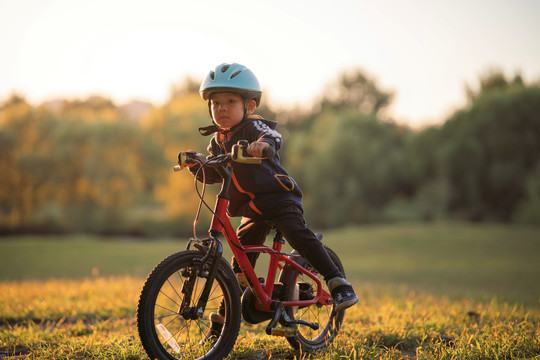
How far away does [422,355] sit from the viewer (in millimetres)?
3672

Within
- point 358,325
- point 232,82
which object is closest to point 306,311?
point 358,325

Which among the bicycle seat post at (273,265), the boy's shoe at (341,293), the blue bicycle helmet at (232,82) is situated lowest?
the boy's shoe at (341,293)

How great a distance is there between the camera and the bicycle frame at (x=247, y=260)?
3439 millimetres

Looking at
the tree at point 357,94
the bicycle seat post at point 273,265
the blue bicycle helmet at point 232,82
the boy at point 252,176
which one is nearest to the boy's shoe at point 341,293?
the boy at point 252,176

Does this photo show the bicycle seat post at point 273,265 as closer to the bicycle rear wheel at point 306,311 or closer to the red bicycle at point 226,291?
the red bicycle at point 226,291

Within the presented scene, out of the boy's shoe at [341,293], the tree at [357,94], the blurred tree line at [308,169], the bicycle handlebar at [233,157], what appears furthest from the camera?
the tree at [357,94]

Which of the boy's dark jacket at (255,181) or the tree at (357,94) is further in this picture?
the tree at (357,94)

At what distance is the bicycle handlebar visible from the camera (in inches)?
128

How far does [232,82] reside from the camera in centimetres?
359

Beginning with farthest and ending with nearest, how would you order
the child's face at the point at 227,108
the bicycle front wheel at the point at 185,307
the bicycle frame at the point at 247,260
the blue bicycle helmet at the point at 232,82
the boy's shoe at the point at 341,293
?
the boy's shoe at the point at 341,293, the child's face at the point at 227,108, the blue bicycle helmet at the point at 232,82, the bicycle frame at the point at 247,260, the bicycle front wheel at the point at 185,307

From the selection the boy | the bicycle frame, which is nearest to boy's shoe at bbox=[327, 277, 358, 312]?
the boy

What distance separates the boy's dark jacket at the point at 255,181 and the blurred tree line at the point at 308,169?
28.5 meters

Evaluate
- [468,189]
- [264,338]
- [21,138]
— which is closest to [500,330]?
[264,338]

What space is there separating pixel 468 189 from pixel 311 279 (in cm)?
2986
